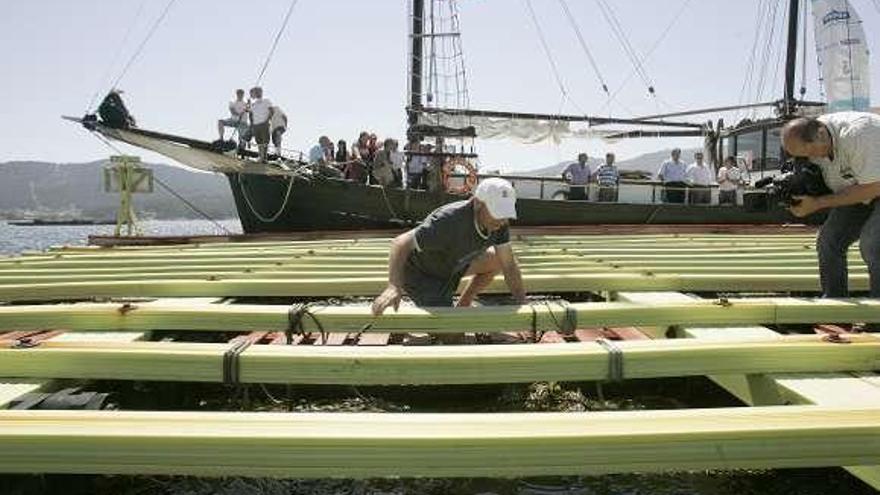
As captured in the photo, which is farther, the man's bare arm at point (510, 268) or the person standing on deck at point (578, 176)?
the person standing on deck at point (578, 176)

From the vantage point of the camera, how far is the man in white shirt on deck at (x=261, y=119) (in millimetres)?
14445

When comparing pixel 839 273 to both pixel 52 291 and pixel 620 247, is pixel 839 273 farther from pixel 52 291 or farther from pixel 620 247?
pixel 52 291

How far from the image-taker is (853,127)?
437cm

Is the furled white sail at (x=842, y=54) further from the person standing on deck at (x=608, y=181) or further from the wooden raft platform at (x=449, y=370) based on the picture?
the wooden raft platform at (x=449, y=370)

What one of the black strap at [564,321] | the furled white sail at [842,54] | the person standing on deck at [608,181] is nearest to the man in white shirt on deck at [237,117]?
the person standing on deck at [608,181]

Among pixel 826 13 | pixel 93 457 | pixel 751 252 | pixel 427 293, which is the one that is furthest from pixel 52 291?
pixel 826 13

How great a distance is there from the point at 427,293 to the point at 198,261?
3.97 metres

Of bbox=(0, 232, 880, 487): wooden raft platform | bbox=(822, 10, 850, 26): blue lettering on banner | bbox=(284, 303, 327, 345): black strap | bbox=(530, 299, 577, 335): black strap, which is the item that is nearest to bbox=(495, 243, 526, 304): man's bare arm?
bbox=(0, 232, 880, 487): wooden raft platform

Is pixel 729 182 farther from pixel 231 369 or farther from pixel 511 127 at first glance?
pixel 231 369

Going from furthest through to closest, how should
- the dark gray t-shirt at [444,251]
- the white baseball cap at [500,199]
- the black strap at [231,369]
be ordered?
1. the dark gray t-shirt at [444,251]
2. the white baseball cap at [500,199]
3. the black strap at [231,369]

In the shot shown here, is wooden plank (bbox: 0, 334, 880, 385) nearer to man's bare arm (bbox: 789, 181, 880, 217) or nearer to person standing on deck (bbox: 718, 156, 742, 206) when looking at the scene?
man's bare arm (bbox: 789, 181, 880, 217)

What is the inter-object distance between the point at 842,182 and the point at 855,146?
0.95 feet

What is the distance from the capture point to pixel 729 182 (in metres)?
16.9

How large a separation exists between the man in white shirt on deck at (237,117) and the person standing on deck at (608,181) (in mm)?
8021
